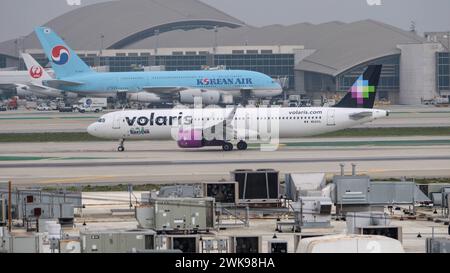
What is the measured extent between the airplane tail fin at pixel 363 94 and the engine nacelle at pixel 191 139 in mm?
13852

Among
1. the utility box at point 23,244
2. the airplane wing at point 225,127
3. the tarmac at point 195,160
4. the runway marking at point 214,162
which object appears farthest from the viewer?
the airplane wing at point 225,127

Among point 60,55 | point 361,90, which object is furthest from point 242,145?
point 60,55

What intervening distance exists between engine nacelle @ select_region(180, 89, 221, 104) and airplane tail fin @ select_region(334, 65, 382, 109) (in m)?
68.7

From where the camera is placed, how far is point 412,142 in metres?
93.3

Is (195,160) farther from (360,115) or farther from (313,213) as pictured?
(313,213)

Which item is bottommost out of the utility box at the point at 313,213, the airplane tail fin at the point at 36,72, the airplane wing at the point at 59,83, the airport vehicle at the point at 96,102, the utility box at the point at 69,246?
the utility box at the point at 313,213

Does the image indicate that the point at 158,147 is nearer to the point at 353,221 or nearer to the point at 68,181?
the point at 68,181

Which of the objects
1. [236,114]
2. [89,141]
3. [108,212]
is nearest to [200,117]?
[236,114]

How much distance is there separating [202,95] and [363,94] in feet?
233

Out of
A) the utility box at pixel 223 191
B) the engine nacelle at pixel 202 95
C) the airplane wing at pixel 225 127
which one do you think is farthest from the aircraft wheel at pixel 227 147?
the engine nacelle at pixel 202 95

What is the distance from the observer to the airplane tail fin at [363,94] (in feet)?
303

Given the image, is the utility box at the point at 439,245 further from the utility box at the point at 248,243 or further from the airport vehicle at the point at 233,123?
the airport vehicle at the point at 233,123

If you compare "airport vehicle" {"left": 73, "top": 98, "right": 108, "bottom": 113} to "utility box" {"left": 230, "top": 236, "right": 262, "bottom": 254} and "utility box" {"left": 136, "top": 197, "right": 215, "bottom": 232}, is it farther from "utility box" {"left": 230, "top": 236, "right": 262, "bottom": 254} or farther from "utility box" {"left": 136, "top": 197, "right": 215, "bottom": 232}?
"utility box" {"left": 230, "top": 236, "right": 262, "bottom": 254}
